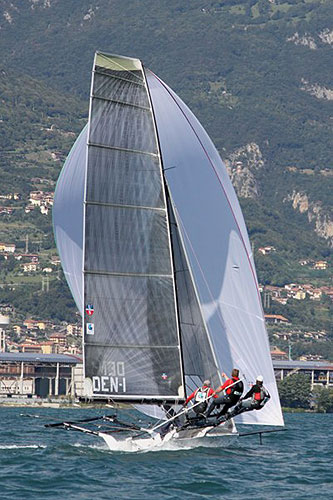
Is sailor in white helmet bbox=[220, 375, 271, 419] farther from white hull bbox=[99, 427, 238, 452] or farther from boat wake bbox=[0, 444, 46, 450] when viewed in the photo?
boat wake bbox=[0, 444, 46, 450]

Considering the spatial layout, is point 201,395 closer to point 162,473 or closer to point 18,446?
point 162,473

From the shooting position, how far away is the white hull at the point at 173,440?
27.4m

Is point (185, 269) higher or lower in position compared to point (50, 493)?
higher

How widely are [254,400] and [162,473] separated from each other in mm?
3506

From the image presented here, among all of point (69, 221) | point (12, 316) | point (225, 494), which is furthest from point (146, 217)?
point (12, 316)

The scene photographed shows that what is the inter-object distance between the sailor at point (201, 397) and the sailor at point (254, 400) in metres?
0.59

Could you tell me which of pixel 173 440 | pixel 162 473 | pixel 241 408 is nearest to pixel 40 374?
pixel 173 440

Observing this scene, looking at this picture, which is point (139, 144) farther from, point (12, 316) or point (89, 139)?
point (12, 316)

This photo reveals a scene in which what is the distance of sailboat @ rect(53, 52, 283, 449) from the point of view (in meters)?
27.0

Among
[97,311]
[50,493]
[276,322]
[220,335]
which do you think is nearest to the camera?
[50,493]

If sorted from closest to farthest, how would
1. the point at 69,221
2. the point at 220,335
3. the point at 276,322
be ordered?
the point at 220,335, the point at 69,221, the point at 276,322

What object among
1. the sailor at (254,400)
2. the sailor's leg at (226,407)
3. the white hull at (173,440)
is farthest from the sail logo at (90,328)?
the sailor at (254,400)

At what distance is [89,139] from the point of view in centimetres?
2714

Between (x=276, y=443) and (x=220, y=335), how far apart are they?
6382 millimetres
